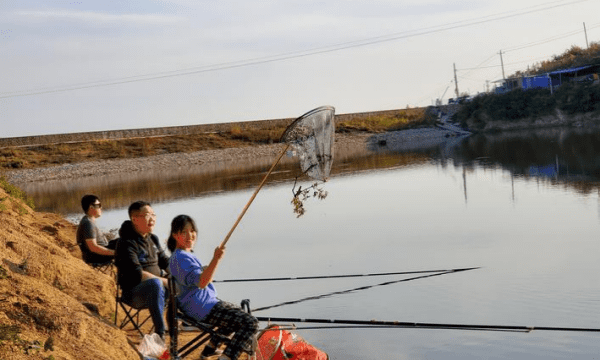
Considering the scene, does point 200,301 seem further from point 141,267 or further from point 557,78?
point 557,78

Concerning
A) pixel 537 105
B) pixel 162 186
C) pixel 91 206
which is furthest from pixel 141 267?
pixel 537 105

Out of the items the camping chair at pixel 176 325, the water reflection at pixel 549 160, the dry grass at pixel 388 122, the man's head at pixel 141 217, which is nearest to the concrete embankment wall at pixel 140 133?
the dry grass at pixel 388 122

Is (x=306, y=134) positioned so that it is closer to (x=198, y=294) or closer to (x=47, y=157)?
(x=198, y=294)

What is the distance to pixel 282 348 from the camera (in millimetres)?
7238

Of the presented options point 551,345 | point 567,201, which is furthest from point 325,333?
point 567,201

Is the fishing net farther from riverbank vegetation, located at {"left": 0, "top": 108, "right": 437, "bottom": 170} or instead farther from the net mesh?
riverbank vegetation, located at {"left": 0, "top": 108, "right": 437, "bottom": 170}

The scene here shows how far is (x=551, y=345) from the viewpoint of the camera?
8438mm

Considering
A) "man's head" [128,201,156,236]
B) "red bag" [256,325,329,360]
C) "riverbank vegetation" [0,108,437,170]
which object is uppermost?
"riverbank vegetation" [0,108,437,170]

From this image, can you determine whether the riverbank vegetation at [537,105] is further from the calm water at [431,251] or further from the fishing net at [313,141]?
the fishing net at [313,141]

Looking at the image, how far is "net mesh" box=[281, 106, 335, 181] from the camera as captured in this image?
6.53 meters

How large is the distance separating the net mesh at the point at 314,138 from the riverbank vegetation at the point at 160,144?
51.4 m

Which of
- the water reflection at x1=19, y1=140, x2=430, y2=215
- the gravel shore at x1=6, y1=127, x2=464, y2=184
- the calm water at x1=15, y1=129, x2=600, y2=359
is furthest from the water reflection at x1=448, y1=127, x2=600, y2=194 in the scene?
the gravel shore at x1=6, y1=127, x2=464, y2=184

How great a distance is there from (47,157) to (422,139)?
28562 millimetres

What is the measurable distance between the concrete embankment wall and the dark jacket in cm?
5841
